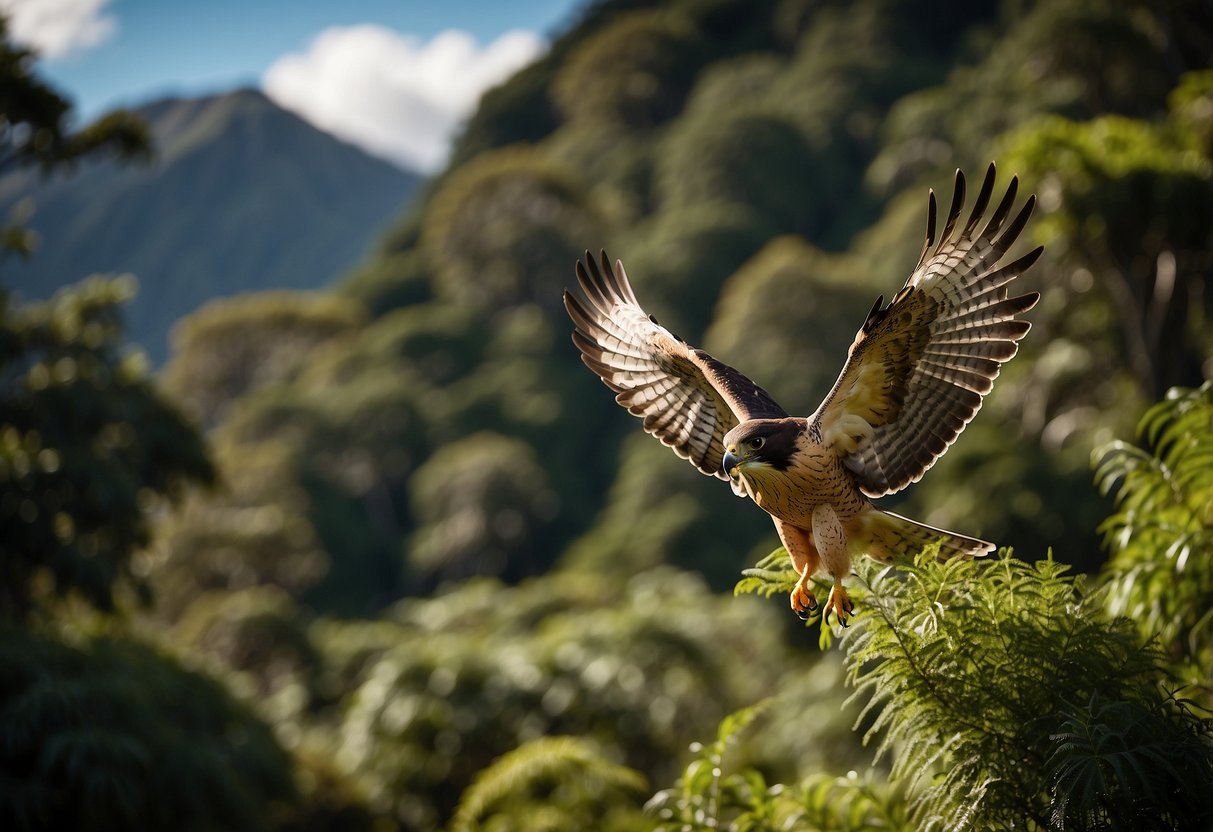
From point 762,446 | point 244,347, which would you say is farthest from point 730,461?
point 244,347

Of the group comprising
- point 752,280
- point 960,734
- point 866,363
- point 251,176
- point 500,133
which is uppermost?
point 251,176

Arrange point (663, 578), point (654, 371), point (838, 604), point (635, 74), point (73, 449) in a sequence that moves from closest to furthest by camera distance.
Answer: point (838, 604), point (654, 371), point (73, 449), point (663, 578), point (635, 74)

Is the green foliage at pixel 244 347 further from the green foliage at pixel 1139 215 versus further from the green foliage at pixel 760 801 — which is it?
the green foliage at pixel 760 801

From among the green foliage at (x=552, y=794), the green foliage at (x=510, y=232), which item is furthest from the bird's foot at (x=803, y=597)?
the green foliage at (x=510, y=232)

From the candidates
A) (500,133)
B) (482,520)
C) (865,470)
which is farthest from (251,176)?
(865,470)

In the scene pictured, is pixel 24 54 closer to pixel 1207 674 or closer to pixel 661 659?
pixel 661 659

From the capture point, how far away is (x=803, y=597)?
2.91 meters

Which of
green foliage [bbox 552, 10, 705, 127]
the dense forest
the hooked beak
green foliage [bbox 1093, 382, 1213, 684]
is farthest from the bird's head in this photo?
green foliage [bbox 552, 10, 705, 127]

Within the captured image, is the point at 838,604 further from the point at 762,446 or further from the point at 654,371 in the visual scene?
the point at 654,371

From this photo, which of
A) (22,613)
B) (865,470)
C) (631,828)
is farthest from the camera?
(22,613)

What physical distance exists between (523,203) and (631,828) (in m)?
39.1

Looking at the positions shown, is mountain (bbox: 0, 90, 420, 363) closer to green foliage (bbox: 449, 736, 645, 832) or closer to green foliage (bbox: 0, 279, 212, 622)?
green foliage (bbox: 0, 279, 212, 622)

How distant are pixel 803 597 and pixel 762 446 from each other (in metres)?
0.46

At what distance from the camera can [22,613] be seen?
905 cm
